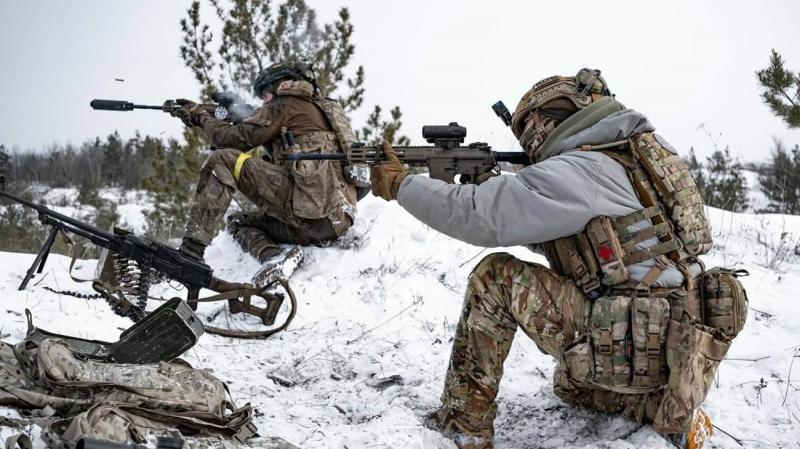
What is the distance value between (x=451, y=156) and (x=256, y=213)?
3085mm

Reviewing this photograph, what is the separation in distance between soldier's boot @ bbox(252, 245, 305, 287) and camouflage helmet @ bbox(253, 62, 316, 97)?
1.53 metres

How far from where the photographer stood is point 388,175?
10.6ft

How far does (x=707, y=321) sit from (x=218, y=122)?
4.37 meters

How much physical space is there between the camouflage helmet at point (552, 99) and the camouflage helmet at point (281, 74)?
2973 mm

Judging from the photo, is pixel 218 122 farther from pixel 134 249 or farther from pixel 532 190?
pixel 532 190

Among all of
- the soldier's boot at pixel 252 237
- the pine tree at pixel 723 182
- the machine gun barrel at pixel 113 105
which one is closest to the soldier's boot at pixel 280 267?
the soldier's boot at pixel 252 237

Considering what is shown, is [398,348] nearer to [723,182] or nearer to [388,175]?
[388,175]

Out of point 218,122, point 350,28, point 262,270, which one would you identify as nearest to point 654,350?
point 262,270

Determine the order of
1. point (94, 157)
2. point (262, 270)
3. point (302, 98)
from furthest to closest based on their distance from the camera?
point (94, 157), point (302, 98), point (262, 270)

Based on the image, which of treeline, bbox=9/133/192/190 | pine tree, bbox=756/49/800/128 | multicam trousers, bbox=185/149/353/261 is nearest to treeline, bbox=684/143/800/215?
pine tree, bbox=756/49/800/128

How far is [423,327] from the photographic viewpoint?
460 centimetres

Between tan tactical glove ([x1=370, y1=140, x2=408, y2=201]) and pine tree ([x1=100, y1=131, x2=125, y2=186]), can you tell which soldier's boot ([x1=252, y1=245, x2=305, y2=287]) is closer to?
tan tactical glove ([x1=370, y1=140, x2=408, y2=201])

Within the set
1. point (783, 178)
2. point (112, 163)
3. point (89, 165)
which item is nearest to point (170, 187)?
point (783, 178)

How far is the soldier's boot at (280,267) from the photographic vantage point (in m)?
5.02
